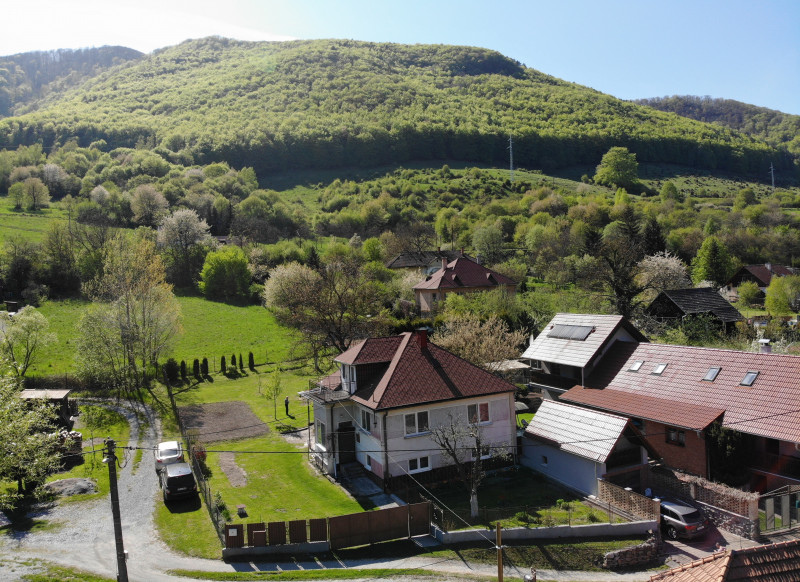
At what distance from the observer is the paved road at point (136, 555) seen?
744 inches

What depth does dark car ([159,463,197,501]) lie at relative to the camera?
24344 millimetres

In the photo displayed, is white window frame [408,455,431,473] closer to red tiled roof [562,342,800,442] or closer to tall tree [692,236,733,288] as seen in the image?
red tiled roof [562,342,800,442]

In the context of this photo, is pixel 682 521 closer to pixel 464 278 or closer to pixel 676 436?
pixel 676 436

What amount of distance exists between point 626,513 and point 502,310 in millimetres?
28531

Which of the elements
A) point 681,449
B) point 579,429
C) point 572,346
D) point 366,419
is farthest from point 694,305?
point 366,419

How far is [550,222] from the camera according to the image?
102125mm

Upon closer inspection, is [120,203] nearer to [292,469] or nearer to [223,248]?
[223,248]

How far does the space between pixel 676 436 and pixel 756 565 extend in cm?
1945

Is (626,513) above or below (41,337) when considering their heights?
below

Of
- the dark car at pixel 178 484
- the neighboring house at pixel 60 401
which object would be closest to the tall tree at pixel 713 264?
the dark car at pixel 178 484

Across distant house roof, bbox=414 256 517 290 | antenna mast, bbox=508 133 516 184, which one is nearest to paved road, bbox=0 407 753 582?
distant house roof, bbox=414 256 517 290

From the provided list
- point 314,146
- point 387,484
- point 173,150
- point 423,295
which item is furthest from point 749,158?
point 387,484

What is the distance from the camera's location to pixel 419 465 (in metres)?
26.4

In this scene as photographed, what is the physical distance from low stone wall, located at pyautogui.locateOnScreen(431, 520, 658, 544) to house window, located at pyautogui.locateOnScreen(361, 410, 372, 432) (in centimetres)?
677
